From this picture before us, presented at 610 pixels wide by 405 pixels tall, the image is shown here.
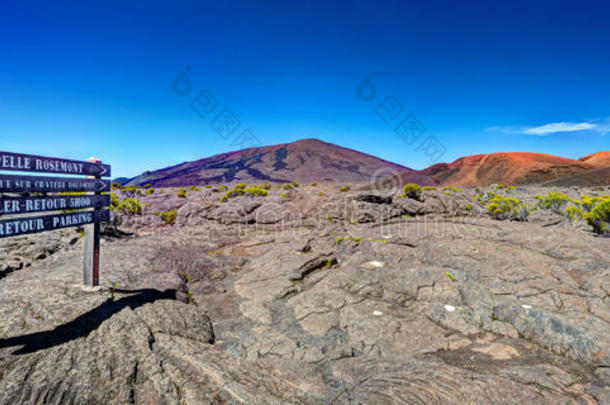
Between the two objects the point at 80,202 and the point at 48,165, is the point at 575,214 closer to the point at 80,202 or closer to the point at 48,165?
the point at 80,202

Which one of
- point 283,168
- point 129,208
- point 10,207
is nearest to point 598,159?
point 283,168

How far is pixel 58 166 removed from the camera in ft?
17.9

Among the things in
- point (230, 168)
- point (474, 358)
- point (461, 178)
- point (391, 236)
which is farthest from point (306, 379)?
point (230, 168)

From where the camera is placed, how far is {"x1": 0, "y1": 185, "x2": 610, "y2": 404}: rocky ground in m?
3.93

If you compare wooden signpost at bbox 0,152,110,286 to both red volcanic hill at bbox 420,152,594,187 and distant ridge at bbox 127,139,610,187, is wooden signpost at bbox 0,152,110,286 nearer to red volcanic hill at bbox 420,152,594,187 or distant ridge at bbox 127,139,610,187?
distant ridge at bbox 127,139,610,187

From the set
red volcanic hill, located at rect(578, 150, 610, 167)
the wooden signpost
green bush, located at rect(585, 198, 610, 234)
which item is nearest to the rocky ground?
the wooden signpost

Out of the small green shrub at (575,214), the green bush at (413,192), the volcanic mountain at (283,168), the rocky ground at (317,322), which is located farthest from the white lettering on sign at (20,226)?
the volcanic mountain at (283,168)

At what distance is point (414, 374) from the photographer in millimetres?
4441

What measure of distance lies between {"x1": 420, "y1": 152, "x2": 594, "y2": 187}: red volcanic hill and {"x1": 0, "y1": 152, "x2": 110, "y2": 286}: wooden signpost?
83.0 meters

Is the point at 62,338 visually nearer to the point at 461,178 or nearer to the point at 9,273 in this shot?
the point at 9,273

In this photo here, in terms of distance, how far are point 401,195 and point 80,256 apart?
17.9 metres

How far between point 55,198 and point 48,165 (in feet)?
1.88

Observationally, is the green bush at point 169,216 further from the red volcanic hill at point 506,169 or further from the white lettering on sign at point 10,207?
the red volcanic hill at point 506,169

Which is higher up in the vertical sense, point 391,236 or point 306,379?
point 391,236
